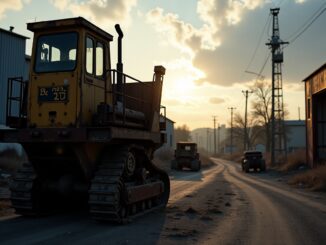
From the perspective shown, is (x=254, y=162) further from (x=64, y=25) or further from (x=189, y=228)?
(x=64, y=25)

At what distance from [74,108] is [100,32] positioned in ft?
6.60

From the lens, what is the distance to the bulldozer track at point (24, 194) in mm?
9484

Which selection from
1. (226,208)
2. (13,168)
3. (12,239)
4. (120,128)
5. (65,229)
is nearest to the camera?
(12,239)

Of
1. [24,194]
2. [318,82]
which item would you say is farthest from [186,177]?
[24,194]

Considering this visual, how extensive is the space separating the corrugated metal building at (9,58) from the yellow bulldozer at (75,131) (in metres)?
16.4

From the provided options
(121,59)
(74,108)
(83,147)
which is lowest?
(83,147)

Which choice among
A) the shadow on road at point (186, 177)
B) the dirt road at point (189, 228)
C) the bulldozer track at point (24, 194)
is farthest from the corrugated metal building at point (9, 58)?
the dirt road at point (189, 228)

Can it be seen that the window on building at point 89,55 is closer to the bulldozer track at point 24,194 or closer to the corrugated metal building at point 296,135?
the bulldozer track at point 24,194

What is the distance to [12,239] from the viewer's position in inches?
293

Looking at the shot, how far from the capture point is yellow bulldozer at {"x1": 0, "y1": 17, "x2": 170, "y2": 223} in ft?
28.5

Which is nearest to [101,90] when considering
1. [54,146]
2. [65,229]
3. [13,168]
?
[54,146]

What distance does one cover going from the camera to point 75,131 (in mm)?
8562

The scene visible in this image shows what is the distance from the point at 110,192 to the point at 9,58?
2019 centimetres

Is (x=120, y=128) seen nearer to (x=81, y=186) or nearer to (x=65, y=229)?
(x=81, y=186)
